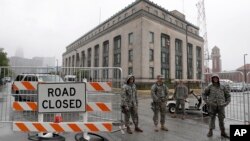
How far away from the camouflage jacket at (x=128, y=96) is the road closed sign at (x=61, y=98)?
7.04 feet

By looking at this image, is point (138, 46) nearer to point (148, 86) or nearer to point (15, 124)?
point (148, 86)

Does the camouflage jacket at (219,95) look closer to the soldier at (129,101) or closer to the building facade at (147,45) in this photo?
the soldier at (129,101)

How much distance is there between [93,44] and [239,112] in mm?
49114

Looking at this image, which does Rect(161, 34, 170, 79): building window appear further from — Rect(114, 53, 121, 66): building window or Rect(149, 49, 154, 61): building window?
Rect(114, 53, 121, 66): building window

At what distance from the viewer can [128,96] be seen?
741 centimetres

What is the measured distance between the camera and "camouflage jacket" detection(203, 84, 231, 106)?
6805mm

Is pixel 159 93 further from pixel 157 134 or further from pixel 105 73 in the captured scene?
pixel 105 73

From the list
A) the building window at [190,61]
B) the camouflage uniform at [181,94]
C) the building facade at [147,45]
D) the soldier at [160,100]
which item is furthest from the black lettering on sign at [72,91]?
the building window at [190,61]

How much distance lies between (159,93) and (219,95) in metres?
1.98

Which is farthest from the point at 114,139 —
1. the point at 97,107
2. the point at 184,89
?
the point at 184,89

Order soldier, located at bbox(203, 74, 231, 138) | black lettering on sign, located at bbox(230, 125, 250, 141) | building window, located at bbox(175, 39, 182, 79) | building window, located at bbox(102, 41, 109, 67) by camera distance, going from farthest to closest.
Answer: building window, located at bbox(102, 41, 109, 67) → building window, located at bbox(175, 39, 182, 79) → soldier, located at bbox(203, 74, 231, 138) → black lettering on sign, located at bbox(230, 125, 250, 141)

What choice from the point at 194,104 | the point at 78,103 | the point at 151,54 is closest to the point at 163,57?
the point at 151,54

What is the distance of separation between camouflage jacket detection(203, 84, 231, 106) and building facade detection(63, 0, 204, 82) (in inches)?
973

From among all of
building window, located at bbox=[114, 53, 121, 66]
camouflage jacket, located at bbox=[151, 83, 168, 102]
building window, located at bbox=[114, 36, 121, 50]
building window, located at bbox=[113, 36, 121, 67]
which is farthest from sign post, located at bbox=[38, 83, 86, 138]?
building window, located at bbox=[114, 36, 121, 50]
